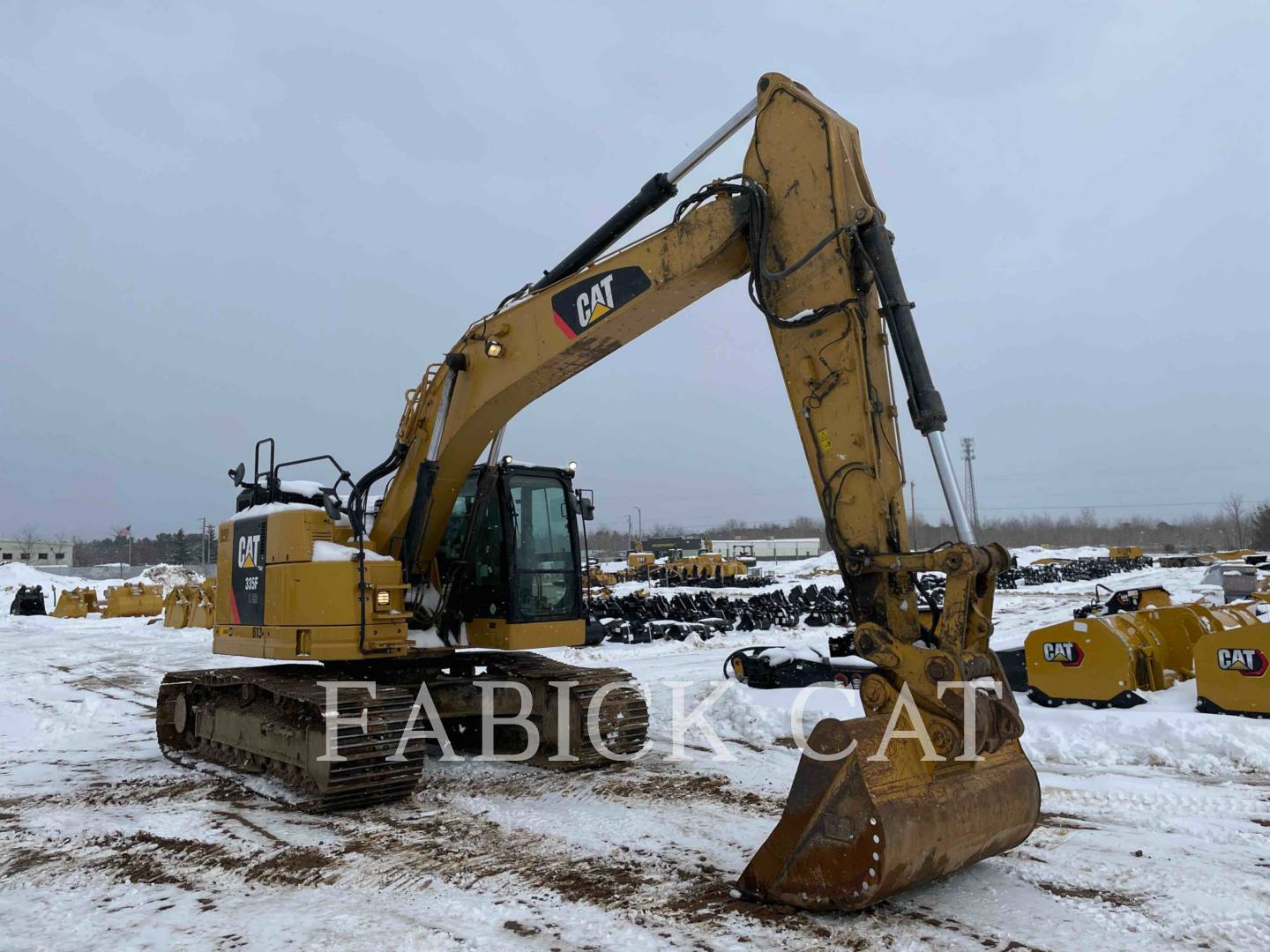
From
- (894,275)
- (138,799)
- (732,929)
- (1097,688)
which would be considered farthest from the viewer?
(1097,688)

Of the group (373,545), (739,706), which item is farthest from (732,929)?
(739,706)

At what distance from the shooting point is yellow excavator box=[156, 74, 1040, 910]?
4.34 m

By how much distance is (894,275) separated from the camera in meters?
4.95

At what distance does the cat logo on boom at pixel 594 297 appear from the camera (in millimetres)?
6027

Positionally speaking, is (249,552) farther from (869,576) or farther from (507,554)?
(869,576)

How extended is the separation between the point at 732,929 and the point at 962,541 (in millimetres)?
2094

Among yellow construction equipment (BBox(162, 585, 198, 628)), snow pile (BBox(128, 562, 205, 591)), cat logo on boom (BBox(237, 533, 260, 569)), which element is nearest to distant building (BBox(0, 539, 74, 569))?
snow pile (BBox(128, 562, 205, 591))

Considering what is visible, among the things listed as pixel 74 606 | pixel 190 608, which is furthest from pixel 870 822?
pixel 74 606

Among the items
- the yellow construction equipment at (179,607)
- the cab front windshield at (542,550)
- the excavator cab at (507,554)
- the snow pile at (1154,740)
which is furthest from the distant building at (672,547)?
the excavator cab at (507,554)

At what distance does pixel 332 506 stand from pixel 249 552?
103 centimetres

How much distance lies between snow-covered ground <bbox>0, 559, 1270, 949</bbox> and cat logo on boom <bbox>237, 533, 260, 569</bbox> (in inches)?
70.6

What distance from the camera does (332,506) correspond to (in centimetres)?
774

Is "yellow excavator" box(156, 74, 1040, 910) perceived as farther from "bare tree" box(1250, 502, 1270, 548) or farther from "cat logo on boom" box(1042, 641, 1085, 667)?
"bare tree" box(1250, 502, 1270, 548)

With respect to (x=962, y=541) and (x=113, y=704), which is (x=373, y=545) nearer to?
(x=962, y=541)
